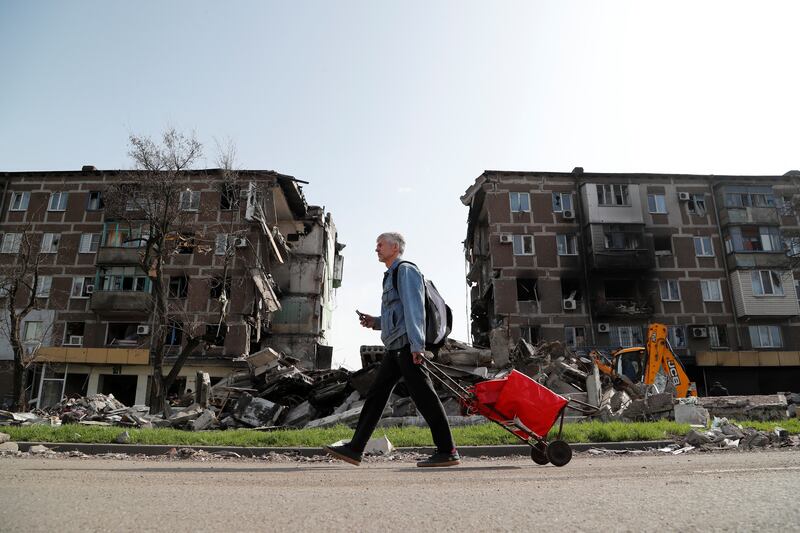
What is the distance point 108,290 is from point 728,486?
38288mm

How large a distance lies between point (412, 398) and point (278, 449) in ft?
11.2

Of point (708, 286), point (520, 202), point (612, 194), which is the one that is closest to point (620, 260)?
point (612, 194)

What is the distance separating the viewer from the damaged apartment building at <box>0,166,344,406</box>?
34.2 meters

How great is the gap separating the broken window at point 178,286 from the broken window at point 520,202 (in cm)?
2336

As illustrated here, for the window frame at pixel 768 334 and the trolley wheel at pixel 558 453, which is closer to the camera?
the trolley wheel at pixel 558 453

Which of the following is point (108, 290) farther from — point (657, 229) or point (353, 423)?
point (657, 229)

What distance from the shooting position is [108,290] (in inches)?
1391

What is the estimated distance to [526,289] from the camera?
37500mm

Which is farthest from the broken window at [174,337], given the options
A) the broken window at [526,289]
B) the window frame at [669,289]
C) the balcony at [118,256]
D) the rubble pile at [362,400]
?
the window frame at [669,289]

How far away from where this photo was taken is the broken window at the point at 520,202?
1542 inches

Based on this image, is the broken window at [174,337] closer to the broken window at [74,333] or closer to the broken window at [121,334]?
the broken window at [121,334]

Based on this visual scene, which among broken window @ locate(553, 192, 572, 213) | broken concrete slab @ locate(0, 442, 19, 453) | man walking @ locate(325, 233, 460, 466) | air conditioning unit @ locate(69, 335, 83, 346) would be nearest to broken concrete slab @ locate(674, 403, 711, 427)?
man walking @ locate(325, 233, 460, 466)

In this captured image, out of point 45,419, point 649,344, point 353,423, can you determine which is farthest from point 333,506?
point 649,344

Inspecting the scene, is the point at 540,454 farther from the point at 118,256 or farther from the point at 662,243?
the point at 662,243
